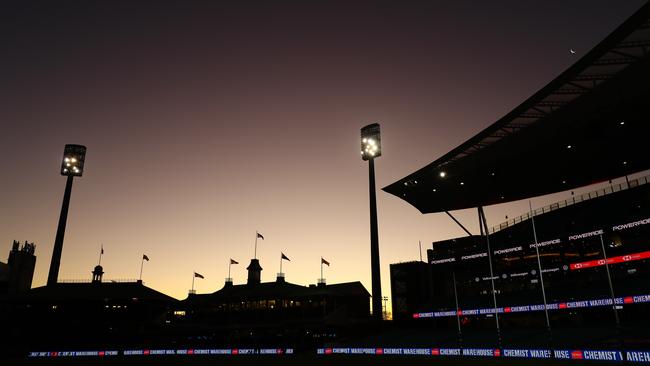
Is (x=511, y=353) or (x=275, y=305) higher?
(x=275, y=305)

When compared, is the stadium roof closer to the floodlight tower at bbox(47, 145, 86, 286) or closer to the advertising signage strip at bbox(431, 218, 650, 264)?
the advertising signage strip at bbox(431, 218, 650, 264)

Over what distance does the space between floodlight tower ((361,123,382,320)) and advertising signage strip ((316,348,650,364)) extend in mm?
13686

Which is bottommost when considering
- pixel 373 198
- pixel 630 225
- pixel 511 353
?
pixel 511 353

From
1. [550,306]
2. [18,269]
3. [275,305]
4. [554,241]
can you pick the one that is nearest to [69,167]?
[18,269]

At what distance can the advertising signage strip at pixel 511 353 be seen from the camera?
27.0 m

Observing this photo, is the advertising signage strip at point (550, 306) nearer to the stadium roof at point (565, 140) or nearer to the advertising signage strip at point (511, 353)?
the advertising signage strip at point (511, 353)

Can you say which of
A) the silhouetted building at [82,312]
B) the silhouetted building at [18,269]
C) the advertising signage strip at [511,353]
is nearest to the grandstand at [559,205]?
the advertising signage strip at [511,353]

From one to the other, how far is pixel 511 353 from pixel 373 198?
3378cm

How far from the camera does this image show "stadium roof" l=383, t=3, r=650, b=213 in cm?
2938

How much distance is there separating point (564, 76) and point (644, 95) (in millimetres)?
5962

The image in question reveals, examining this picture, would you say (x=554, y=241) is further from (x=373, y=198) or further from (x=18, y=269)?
(x=18, y=269)

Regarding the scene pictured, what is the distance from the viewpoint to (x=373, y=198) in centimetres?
6500

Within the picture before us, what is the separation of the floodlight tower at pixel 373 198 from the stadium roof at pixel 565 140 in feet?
22.5

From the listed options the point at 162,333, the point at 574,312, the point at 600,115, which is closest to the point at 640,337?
the point at 574,312
